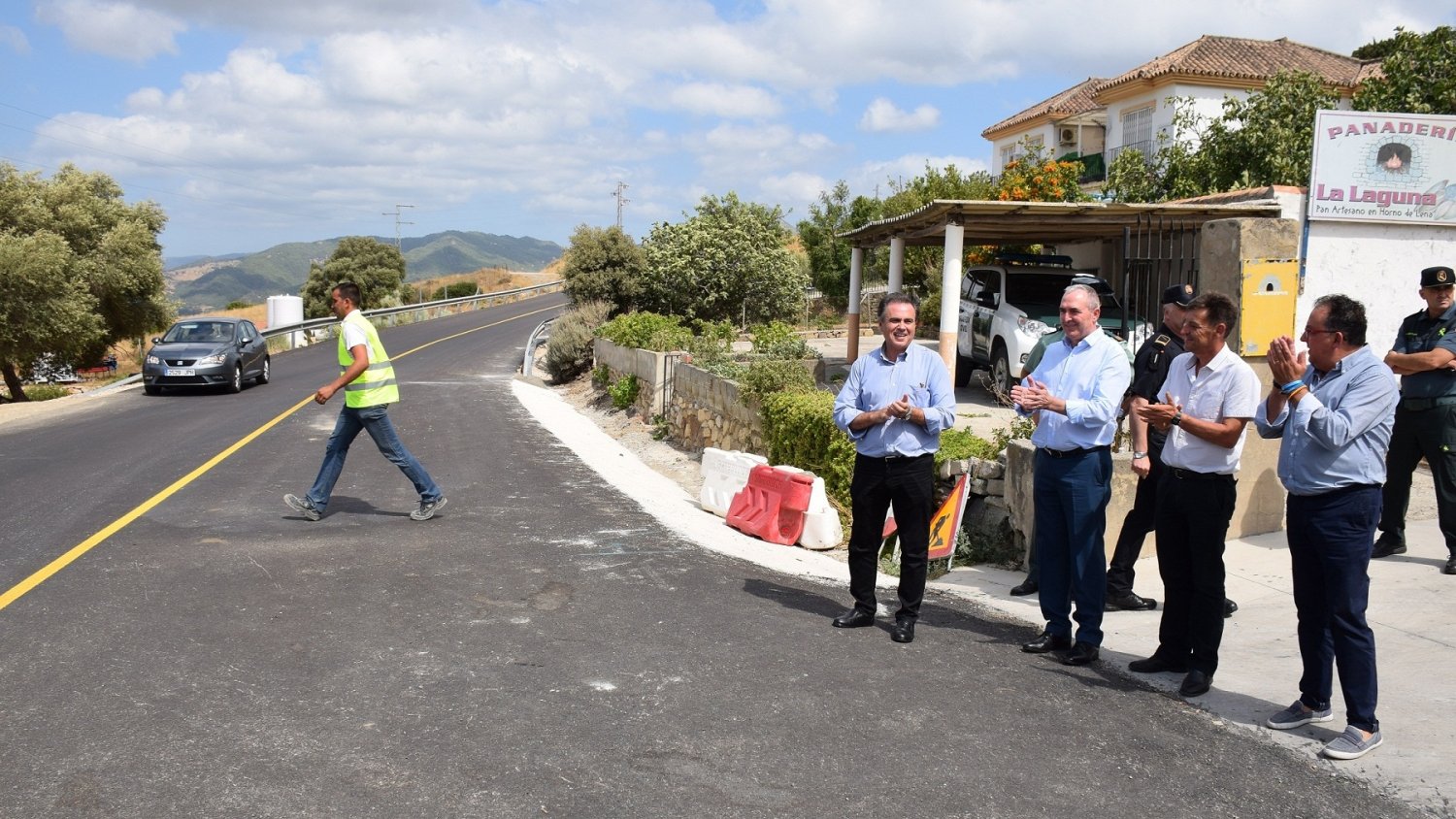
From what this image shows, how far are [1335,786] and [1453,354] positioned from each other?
12.5 feet

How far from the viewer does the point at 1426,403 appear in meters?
6.85

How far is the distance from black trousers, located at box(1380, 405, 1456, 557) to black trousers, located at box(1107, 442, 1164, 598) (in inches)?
57.8

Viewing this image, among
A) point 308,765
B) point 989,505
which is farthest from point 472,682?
point 989,505

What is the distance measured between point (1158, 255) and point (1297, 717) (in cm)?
1117

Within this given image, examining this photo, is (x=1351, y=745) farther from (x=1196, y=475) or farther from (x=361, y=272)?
(x=361, y=272)

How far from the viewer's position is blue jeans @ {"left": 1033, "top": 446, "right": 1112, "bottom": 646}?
5455 millimetres

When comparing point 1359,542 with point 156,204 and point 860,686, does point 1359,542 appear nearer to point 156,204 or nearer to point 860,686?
point 860,686

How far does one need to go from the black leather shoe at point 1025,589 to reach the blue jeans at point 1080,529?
50.1 inches

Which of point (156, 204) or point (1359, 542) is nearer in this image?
point (1359, 542)

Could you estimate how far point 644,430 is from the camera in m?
16.5

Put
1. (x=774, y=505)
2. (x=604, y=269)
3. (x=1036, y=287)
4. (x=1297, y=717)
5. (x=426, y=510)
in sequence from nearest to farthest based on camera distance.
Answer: (x=1297, y=717)
(x=426, y=510)
(x=774, y=505)
(x=1036, y=287)
(x=604, y=269)

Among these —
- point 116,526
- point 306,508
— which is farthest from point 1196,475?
point 116,526

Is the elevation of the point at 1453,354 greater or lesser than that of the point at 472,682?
greater

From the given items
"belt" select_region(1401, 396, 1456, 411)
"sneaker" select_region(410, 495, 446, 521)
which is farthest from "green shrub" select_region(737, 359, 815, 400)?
"belt" select_region(1401, 396, 1456, 411)
